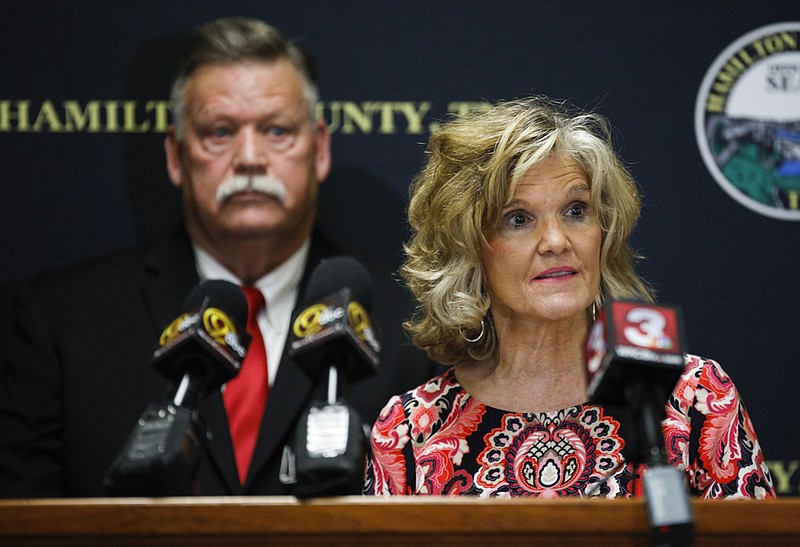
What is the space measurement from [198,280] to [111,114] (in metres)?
0.50

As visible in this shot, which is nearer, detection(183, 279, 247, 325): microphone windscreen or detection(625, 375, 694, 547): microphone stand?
detection(625, 375, 694, 547): microphone stand

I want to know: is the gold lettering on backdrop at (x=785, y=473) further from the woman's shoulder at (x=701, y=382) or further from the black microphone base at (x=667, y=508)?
the black microphone base at (x=667, y=508)

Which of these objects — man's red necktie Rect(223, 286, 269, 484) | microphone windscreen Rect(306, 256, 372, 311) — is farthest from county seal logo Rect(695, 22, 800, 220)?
microphone windscreen Rect(306, 256, 372, 311)

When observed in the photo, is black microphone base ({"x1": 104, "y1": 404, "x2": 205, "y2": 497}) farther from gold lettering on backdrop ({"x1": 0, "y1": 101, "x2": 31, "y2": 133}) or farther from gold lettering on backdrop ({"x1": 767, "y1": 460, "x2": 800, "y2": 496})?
gold lettering on backdrop ({"x1": 767, "y1": 460, "x2": 800, "y2": 496})

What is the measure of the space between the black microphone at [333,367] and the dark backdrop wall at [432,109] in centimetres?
139

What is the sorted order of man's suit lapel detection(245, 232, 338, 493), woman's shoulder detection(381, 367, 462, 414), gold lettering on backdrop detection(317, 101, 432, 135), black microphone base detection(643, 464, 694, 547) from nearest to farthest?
1. black microphone base detection(643, 464, 694, 547)
2. woman's shoulder detection(381, 367, 462, 414)
3. man's suit lapel detection(245, 232, 338, 493)
4. gold lettering on backdrop detection(317, 101, 432, 135)

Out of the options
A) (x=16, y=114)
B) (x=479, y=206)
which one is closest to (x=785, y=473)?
(x=479, y=206)

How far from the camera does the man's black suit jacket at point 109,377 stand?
110 inches

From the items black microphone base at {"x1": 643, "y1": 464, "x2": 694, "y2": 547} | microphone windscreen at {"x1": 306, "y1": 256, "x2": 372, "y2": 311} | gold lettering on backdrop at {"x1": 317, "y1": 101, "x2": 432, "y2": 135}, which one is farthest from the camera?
gold lettering on backdrop at {"x1": 317, "y1": 101, "x2": 432, "y2": 135}

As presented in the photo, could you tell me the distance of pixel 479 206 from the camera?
7.04 feet

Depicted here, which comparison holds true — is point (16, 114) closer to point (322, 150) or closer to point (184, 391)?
point (322, 150)

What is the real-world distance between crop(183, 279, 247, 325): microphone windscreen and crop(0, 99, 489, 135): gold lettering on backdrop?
1350 mm

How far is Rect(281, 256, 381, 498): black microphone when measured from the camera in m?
1.43

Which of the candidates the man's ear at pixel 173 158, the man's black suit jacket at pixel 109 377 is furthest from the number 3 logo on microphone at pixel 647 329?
the man's ear at pixel 173 158
